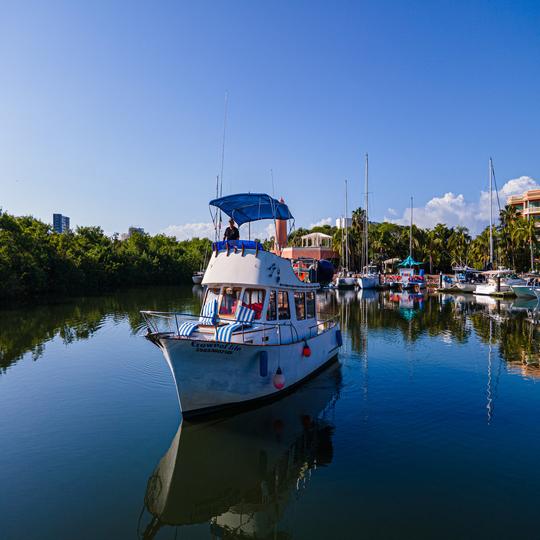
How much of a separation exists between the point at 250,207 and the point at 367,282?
5502cm

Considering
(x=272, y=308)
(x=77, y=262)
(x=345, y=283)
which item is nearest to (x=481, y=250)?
(x=345, y=283)

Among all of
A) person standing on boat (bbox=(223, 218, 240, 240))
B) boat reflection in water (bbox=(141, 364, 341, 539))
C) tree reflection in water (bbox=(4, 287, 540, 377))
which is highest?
person standing on boat (bbox=(223, 218, 240, 240))

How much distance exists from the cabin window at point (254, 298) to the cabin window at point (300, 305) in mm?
2043

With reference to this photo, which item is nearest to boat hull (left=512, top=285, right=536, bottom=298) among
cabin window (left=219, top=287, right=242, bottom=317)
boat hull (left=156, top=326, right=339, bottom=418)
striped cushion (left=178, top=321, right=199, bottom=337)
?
cabin window (left=219, top=287, right=242, bottom=317)

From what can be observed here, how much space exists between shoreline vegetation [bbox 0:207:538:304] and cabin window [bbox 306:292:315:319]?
25.7 m

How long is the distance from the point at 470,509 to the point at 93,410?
11.1 m

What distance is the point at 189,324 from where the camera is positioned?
13.2 m

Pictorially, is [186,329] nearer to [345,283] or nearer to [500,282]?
[500,282]

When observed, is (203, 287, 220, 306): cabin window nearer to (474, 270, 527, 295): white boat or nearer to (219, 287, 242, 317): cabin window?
(219, 287, 242, 317): cabin window

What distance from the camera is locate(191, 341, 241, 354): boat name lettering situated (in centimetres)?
1149

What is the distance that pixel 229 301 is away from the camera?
14.7 metres

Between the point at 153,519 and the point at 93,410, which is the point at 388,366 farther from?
the point at 153,519

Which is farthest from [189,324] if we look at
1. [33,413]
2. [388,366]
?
[388,366]

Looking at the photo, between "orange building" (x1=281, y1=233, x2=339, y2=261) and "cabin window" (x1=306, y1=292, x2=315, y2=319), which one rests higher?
"orange building" (x1=281, y1=233, x2=339, y2=261)
